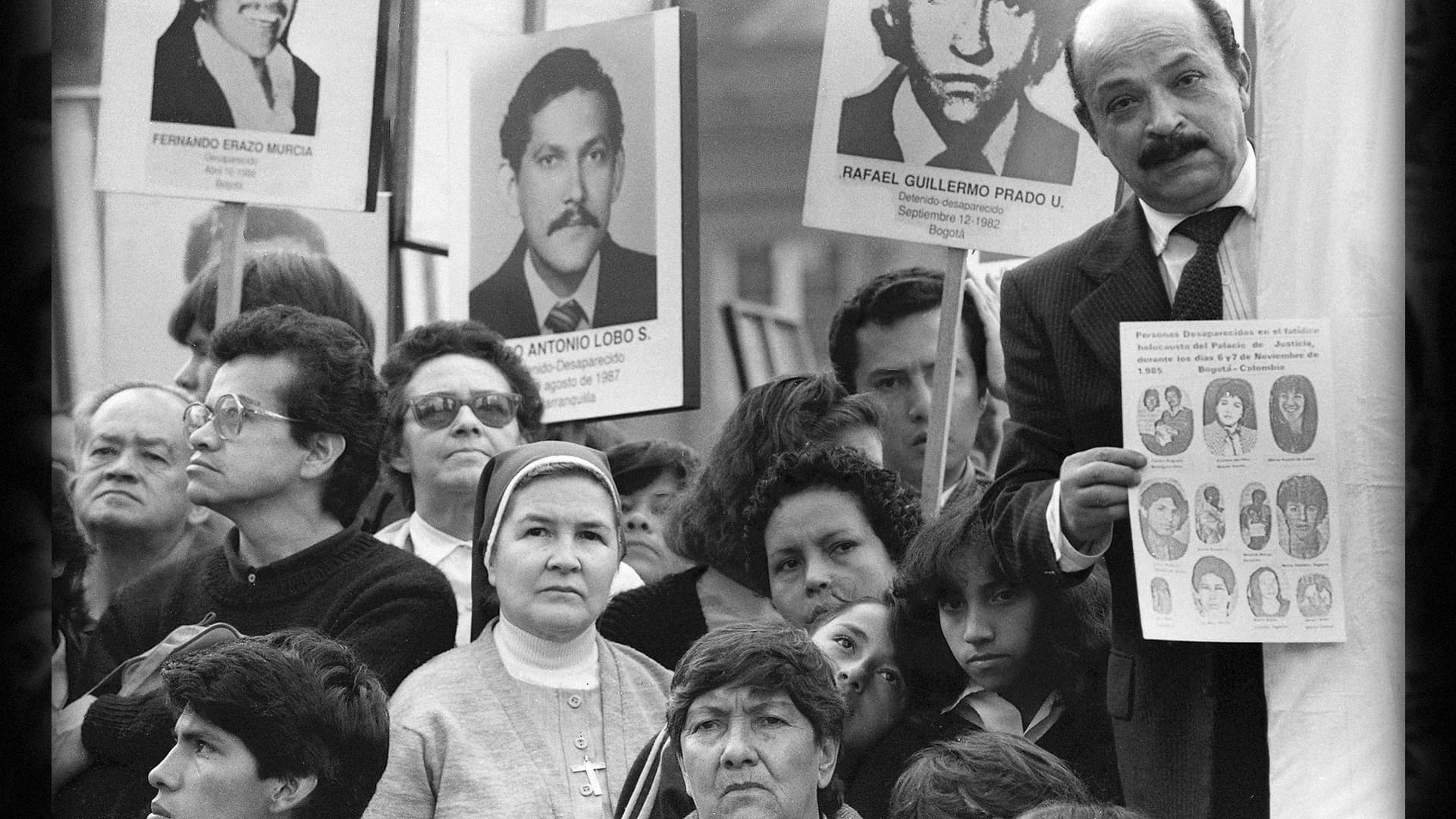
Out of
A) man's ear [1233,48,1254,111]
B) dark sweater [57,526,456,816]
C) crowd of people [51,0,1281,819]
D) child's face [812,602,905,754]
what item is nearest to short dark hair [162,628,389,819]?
crowd of people [51,0,1281,819]

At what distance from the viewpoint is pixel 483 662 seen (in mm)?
4273

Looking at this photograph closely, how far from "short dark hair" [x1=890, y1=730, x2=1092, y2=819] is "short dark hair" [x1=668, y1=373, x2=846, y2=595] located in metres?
0.69

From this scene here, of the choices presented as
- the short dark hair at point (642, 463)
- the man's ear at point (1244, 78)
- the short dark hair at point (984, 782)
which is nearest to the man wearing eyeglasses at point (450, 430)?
the short dark hair at point (642, 463)

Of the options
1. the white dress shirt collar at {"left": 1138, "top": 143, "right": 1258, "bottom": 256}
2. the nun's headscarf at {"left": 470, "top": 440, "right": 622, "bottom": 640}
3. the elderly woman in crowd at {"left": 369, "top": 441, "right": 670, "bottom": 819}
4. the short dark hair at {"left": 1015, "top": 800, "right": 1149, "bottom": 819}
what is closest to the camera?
the short dark hair at {"left": 1015, "top": 800, "right": 1149, "bottom": 819}

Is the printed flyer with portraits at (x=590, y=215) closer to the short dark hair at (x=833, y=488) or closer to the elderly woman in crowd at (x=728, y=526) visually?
the elderly woman in crowd at (x=728, y=526)

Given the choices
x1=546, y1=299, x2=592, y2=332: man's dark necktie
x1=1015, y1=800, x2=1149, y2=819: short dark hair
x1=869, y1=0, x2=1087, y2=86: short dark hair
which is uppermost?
x1=869, y1=0, x2=1087, y2=86: short dark hair

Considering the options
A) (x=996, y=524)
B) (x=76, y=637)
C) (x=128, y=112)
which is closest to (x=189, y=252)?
(x=128, y=112)

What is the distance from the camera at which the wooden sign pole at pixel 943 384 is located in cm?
448

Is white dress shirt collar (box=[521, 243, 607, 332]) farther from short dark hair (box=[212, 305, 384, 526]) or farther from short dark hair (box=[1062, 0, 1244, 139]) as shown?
short dark hair (box=[1062, 0, 1244, 139])

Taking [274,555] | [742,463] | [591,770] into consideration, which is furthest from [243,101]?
[591,770]

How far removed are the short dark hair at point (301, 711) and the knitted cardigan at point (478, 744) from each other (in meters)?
0.06

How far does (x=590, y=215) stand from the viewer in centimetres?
481

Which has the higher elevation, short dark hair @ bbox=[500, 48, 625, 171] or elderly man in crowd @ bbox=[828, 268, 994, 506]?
short dark hair @ bbox=[500, 48, 625, 171]

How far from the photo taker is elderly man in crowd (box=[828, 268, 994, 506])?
4621 millimetres
